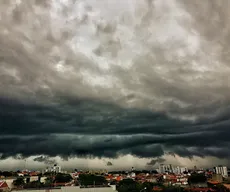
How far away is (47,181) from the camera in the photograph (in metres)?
108

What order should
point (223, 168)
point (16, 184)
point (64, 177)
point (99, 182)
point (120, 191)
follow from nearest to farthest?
point (120, 191) → point (16, 184) → point (99, 182) → point (64, 177) → point (223, 168)

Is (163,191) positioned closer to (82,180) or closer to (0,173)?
(82,180)

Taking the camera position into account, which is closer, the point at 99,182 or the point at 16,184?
the point at 16,184

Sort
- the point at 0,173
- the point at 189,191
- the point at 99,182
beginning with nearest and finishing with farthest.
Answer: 1. the point at 189,191
2. the point at 99,182
3. the point at 0,173

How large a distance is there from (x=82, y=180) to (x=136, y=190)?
38.4 metres

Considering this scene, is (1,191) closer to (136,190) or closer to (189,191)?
(136,190)

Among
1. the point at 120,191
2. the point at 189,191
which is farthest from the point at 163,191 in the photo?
the point at 120,191

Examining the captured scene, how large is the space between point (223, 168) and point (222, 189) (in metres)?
103

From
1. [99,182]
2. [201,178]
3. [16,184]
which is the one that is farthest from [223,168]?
[16,184]

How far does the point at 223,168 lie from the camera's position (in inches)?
6609

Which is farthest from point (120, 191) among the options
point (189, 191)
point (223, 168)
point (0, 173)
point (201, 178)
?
point (223, 168)

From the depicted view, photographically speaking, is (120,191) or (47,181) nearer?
(120,191)

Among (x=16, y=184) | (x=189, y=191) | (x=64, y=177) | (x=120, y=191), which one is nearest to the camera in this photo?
(x=189, y=191)

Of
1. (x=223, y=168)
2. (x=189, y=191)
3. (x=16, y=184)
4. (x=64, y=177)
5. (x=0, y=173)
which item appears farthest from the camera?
(x=223, y=168)
